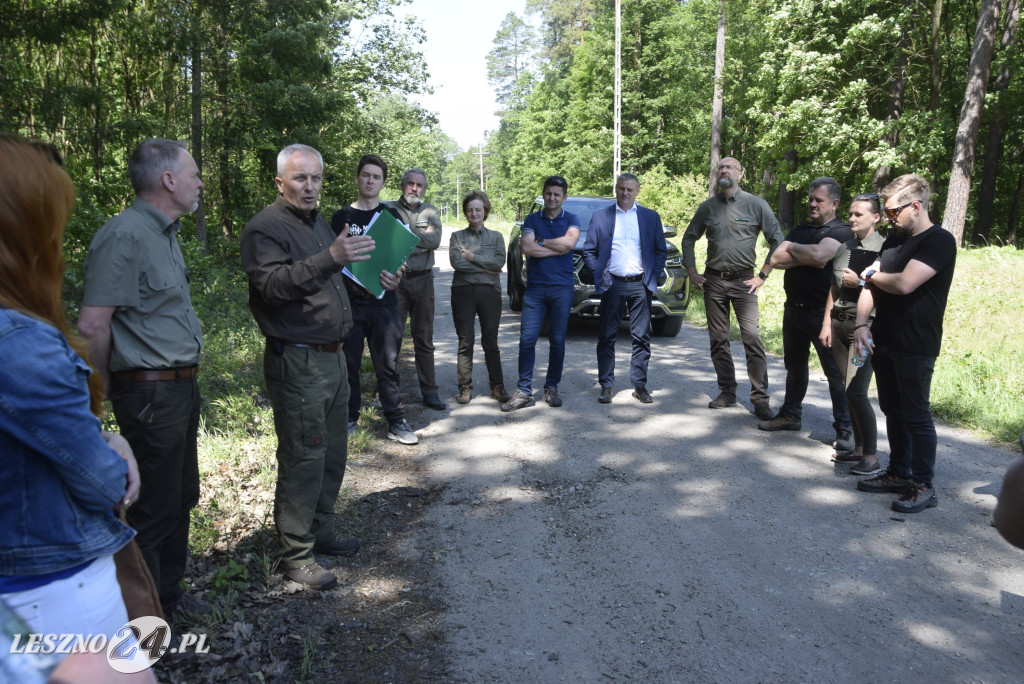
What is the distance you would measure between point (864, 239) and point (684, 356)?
4292 millimetres

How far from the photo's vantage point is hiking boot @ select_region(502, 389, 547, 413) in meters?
7.25

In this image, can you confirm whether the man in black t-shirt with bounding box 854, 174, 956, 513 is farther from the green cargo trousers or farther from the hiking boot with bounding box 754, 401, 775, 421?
the green cargo trousers

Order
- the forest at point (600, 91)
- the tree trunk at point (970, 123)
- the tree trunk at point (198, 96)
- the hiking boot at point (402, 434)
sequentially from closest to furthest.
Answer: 1. the hiking boot at point (402, 434)
2. the forest at point (600, 91)
3. the tree trunk at point (198, 96)
4. the tree trunk at point (970, 123)

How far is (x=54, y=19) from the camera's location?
34.3ft

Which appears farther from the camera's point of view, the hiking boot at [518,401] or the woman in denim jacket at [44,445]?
the hiking boot at [518,401]

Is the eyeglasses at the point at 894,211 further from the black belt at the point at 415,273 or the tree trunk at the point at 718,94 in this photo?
the tree trunk at the point at 718,94

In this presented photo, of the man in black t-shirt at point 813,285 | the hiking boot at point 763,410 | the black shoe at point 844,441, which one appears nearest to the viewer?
the black shoe at point 844,441

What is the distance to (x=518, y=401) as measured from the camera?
730 centimetres

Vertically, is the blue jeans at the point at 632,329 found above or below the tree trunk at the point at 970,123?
below

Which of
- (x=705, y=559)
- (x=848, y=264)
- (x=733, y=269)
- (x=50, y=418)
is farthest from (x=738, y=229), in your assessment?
(x=50, y=418)

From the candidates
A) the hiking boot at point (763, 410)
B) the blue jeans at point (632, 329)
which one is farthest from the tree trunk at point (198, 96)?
the hiking boot at point (763, 410)

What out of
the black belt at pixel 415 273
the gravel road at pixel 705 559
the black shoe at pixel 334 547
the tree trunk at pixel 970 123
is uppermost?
the tree trunk at pixel 970 123

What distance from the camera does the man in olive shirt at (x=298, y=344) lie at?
3.75 m

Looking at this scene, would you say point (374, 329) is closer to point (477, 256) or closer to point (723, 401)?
point (477, 256)
